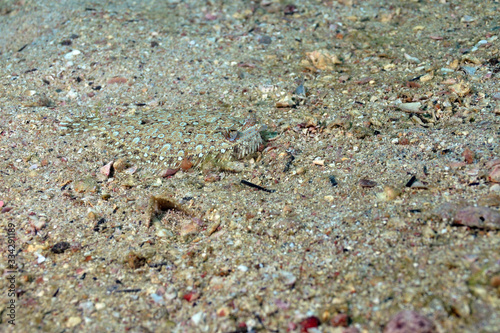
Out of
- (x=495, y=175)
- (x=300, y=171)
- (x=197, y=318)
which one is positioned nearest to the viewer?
(x=197, y=318)

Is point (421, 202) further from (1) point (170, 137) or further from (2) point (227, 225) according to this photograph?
(1) point (170, 137)

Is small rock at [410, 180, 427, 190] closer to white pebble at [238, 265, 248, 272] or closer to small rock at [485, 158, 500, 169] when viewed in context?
small rock at [485, 158, 500, 169]

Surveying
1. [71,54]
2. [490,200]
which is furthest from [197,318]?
[71,54]

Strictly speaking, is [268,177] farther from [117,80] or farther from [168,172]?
[117,80]

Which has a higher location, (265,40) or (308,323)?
(265,40)

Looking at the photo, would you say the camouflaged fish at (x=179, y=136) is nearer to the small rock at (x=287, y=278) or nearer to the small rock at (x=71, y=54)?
the small rock at (x=287, y=278)

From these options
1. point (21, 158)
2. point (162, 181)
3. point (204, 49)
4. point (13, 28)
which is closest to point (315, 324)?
point (162, 181)

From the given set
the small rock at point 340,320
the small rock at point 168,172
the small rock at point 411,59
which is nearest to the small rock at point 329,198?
the small rock at point 340,320

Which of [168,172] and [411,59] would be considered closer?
[168,172]
